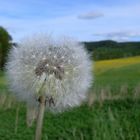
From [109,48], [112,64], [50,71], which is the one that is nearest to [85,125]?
[50,71]

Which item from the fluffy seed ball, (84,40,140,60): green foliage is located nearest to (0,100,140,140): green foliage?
the fluffy seed ball

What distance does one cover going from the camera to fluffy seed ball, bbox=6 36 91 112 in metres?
3.58

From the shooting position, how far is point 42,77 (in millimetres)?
3561

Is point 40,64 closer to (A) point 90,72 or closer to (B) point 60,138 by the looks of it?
(A) point 90,72

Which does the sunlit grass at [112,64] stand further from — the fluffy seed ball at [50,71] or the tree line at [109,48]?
the fluffy seed ball at [50,71]

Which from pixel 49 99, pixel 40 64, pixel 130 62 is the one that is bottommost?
pixel 130 62

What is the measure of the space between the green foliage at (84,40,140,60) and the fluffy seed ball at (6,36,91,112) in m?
51.6

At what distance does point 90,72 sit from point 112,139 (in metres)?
3.82

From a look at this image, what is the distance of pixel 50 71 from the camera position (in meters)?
3.59

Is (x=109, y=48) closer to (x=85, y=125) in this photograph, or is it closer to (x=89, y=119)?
(x=89, y=119)

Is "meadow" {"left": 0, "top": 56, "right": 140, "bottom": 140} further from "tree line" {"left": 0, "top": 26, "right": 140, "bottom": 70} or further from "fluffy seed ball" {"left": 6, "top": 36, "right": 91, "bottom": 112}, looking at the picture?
"tree line" {"left": 0, "top": 26, "right": 140, "bottom": 70}

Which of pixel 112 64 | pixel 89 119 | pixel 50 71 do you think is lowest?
pixel 112 64

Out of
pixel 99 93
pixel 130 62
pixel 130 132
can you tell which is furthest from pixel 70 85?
pixel 130 62

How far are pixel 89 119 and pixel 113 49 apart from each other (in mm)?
49713
